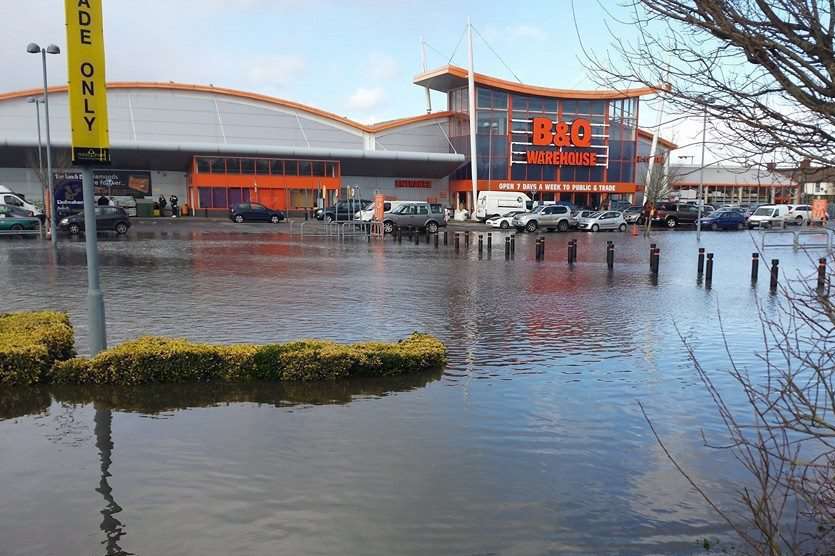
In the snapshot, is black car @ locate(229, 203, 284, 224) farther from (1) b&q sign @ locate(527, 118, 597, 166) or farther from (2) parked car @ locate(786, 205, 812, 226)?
(2) parked car @ locate(786, 205, 812, 226)

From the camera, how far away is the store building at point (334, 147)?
51.5 m

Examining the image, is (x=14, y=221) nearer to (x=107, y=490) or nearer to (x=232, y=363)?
(x=232, y=363)

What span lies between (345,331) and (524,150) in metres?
53.2

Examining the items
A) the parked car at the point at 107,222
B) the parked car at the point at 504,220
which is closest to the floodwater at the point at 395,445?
the parked car at the point at 107,222

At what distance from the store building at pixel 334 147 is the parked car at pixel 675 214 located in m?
6.67

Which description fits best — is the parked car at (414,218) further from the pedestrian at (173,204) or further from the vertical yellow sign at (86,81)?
the vertical yellow sign at (86,81)

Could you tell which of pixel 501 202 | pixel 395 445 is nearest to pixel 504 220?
pixel 501 202

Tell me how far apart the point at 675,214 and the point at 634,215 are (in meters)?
5.33

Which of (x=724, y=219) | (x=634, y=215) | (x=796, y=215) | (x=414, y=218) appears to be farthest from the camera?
(x=634, y=215)

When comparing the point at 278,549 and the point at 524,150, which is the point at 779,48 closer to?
the point at 278,549

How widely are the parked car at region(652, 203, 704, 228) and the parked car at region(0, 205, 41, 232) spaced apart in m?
37.7

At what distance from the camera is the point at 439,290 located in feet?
49.7

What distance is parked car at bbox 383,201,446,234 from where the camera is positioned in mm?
37375

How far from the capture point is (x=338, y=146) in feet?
195
